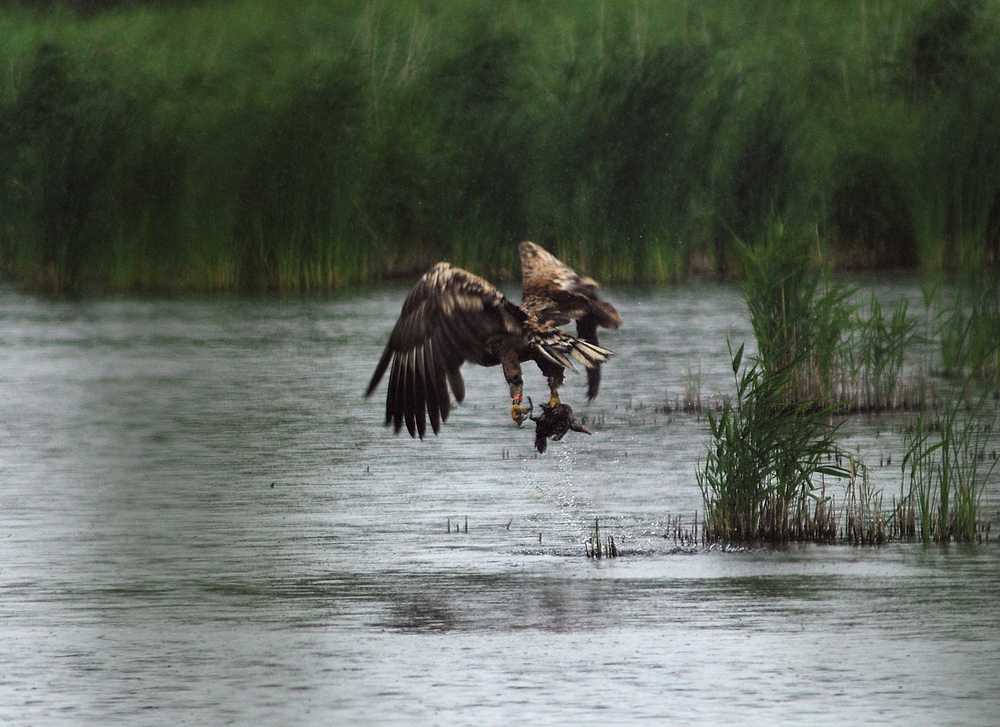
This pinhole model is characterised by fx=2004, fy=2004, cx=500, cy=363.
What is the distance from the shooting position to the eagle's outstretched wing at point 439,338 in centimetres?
862

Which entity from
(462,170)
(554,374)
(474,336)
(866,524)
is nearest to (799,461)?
(866,524)

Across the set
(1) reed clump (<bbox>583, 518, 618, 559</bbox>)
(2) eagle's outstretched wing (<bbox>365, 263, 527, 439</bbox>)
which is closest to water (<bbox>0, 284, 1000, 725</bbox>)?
(1) reed clump (<bbox>583, 518, 618, 559</bbox>)

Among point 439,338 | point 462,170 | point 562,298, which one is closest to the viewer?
point 439,338

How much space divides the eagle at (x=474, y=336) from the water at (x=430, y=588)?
0.80 metres

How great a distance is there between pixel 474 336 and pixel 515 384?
0.44m

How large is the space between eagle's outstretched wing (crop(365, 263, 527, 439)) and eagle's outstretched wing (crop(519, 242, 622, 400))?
0.31m

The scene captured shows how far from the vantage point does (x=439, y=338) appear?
8.88 meters

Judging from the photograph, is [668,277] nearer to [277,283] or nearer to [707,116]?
[707,116]

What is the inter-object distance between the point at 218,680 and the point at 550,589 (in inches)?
75.8

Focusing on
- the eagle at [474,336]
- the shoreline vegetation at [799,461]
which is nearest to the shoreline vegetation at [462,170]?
the shoreline vegetation at [799,461]

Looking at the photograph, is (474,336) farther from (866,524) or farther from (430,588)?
(866,524)

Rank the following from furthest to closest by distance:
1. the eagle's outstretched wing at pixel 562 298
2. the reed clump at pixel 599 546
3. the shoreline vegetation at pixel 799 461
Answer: the shoreline vegetation at pixel 799 461, the reed clump at pixel 599 546, the eagle's outstretched wing at pixel 562 298

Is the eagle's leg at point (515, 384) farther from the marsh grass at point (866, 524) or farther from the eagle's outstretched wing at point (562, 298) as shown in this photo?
the marsh grass at point (866, 524)

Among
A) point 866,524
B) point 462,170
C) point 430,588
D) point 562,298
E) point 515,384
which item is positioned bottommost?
point 430,588
